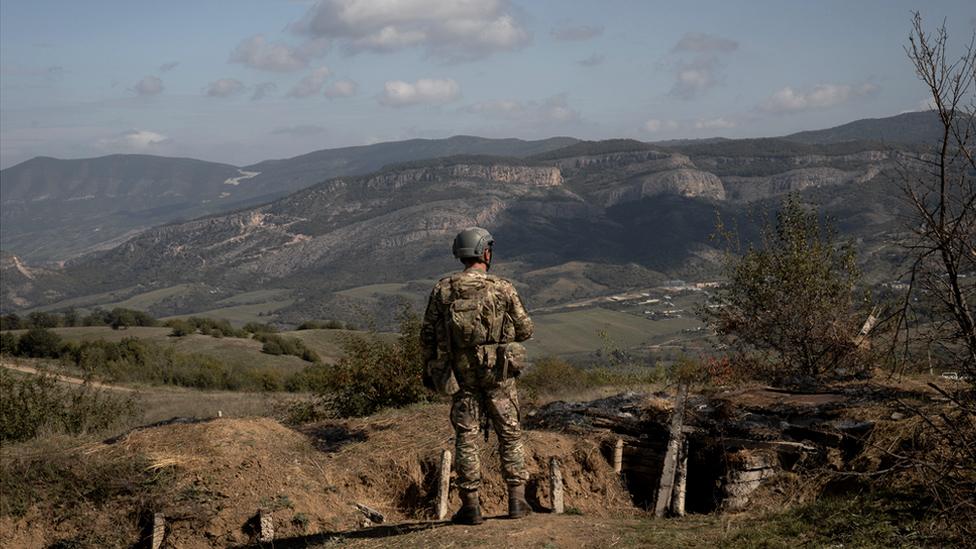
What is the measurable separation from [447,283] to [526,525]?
2.81 m

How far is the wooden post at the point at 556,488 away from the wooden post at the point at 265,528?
359cm

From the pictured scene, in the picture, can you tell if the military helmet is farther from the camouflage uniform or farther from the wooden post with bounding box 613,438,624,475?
the wooden post with bounding box 613,438,624,475

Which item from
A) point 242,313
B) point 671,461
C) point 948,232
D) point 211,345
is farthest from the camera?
point 242,313

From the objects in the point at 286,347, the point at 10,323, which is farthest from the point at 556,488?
the point at 10,323

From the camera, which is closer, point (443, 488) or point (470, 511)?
point (470, 511)

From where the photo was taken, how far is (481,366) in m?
8.30

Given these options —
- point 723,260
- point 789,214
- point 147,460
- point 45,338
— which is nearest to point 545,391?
point 723,260

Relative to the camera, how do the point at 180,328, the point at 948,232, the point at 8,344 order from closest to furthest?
1. the point at 948,232
2. the point at 8,344
3. the point at 180,328

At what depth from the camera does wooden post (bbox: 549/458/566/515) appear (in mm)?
9617

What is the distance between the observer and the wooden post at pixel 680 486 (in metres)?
9.41

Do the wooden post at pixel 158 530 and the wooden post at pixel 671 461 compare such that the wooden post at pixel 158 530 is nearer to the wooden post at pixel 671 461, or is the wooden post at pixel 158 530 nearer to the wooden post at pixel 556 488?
the wooden post at pixel 556 488

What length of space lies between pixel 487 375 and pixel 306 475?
12.1 ft

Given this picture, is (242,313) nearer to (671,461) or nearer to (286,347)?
(286,347)

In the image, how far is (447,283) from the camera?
8.53 m
